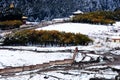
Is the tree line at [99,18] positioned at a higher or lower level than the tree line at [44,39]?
lower

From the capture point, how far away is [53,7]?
158 metres

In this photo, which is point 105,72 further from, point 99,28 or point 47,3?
point 47,3

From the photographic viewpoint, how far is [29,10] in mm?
158500

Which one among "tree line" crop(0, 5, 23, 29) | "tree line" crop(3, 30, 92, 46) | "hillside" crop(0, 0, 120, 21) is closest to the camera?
"tree line" crop(3, 30, 92, 46)

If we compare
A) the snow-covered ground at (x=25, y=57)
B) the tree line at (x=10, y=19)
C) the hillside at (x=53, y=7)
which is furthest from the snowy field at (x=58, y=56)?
the hillside at (x=53, y=7)

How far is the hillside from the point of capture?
15738 cm

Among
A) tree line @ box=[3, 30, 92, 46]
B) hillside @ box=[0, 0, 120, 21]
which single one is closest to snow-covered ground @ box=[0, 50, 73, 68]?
tree line @ box=[3, 30, 92, 46]

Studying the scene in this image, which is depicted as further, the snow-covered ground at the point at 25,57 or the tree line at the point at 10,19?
the tree line at the point at 10,19

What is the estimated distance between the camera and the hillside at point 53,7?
157 m

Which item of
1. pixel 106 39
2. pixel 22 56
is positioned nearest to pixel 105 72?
pixel 22 56

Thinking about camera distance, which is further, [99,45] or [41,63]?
[99,45]

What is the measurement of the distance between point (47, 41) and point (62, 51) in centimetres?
664

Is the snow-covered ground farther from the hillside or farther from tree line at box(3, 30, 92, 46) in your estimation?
the hillside

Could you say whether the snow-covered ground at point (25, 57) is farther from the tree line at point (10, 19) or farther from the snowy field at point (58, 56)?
the tree line at point (10, 19)
